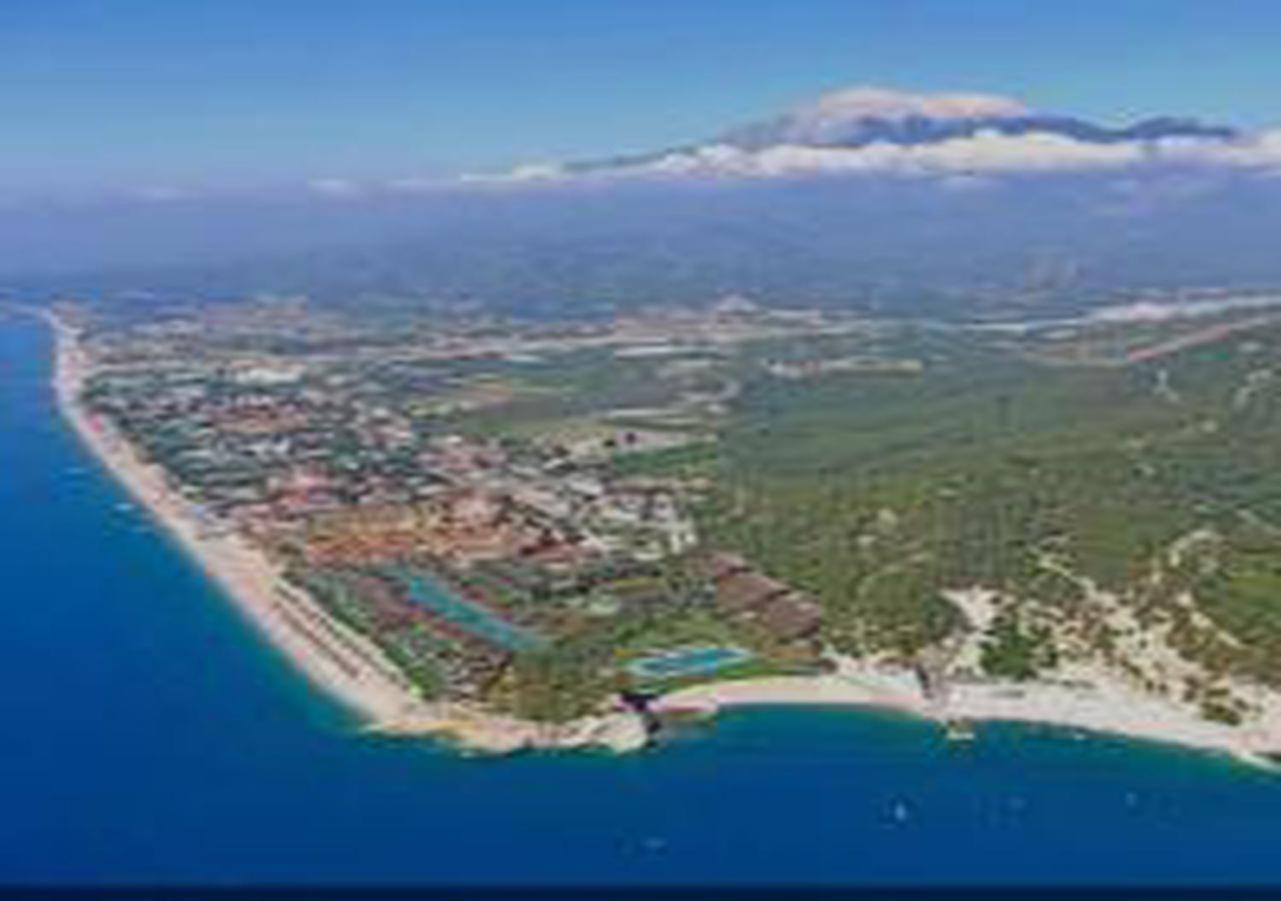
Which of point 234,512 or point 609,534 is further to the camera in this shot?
point 234,512

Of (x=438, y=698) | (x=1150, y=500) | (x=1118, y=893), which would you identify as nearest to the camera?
(x=1118, y=893)

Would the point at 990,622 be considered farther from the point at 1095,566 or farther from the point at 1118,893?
the point at 1118,893

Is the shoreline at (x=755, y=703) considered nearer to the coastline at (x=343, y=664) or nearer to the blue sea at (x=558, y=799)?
the coastline at (x=343, y=664)

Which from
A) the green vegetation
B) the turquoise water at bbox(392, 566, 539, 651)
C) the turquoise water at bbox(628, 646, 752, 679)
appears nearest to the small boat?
the green vegetation

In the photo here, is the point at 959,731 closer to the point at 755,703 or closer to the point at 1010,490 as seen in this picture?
the point at 755,703

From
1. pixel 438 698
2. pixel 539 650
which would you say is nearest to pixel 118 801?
pixel 438 698

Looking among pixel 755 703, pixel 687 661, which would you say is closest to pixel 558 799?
pixel 755 703
